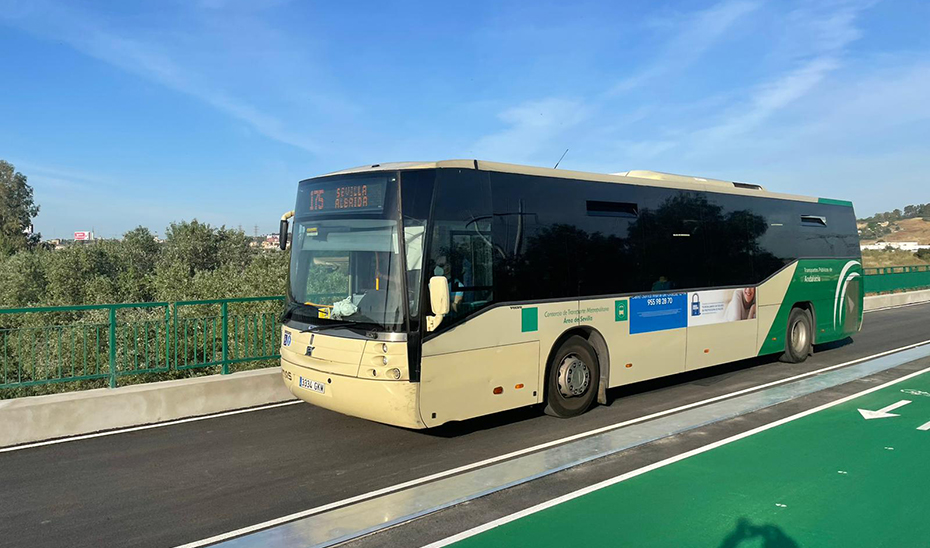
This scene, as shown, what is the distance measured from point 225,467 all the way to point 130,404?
239 centimetres

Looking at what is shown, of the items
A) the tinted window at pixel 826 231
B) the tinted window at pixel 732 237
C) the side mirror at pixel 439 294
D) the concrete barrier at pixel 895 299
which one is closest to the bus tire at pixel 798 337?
the tinted window at pixel 826 231

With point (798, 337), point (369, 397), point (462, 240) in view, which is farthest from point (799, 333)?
point (369, 397)

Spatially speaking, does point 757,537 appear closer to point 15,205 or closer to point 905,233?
point 15,205

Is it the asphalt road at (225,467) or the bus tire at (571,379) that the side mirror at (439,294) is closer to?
the asphalt road at (225,467)

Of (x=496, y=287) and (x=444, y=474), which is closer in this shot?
(x=444, y=474)

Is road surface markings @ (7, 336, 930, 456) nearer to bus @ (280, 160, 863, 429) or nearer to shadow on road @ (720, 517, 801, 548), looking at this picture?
bus @ (280, 160, 863, 429)

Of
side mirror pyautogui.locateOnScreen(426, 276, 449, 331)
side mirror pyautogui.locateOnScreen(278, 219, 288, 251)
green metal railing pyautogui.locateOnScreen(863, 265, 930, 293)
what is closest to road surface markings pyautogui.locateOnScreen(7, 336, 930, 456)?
side mirror pyautogui.locateOnScreen(426, 276, 449, 331)

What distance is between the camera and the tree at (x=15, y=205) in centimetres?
8206

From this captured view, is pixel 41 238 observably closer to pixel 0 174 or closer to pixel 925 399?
pixel 0 174

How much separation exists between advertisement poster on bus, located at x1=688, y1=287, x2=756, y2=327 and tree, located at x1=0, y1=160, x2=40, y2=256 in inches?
3556

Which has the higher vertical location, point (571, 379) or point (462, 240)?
point (462, 240)

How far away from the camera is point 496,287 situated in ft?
25.0

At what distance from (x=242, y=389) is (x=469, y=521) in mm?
5231

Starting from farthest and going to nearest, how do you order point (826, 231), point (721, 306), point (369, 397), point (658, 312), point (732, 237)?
point (826, 231), point (732, 237), point (721, 306), point (658, 312), point (369, 397)
